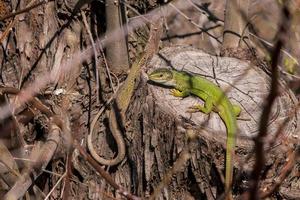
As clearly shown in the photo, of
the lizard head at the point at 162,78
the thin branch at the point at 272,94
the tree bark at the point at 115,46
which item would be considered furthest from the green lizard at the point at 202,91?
the thin branch at the point at 272,94

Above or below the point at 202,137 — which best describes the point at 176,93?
above

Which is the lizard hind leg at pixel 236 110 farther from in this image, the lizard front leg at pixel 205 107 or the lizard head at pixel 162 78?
the lizard head at pixel 162 78

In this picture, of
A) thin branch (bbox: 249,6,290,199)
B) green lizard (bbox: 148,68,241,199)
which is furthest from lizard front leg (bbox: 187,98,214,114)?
thin branch (bbox: 249,6,290,199)

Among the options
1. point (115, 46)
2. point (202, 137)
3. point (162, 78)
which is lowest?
point (202, 137)

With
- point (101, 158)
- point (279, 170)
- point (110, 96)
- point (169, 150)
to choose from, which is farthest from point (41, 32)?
point (279, 170)

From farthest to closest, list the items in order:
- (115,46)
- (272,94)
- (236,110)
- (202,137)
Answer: (115,46) < (236,110) < (202,137) < (272,94)

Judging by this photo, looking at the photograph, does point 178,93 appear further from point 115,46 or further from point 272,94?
point 272,94

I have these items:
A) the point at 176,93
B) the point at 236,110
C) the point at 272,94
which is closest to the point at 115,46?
the point at 176,93
